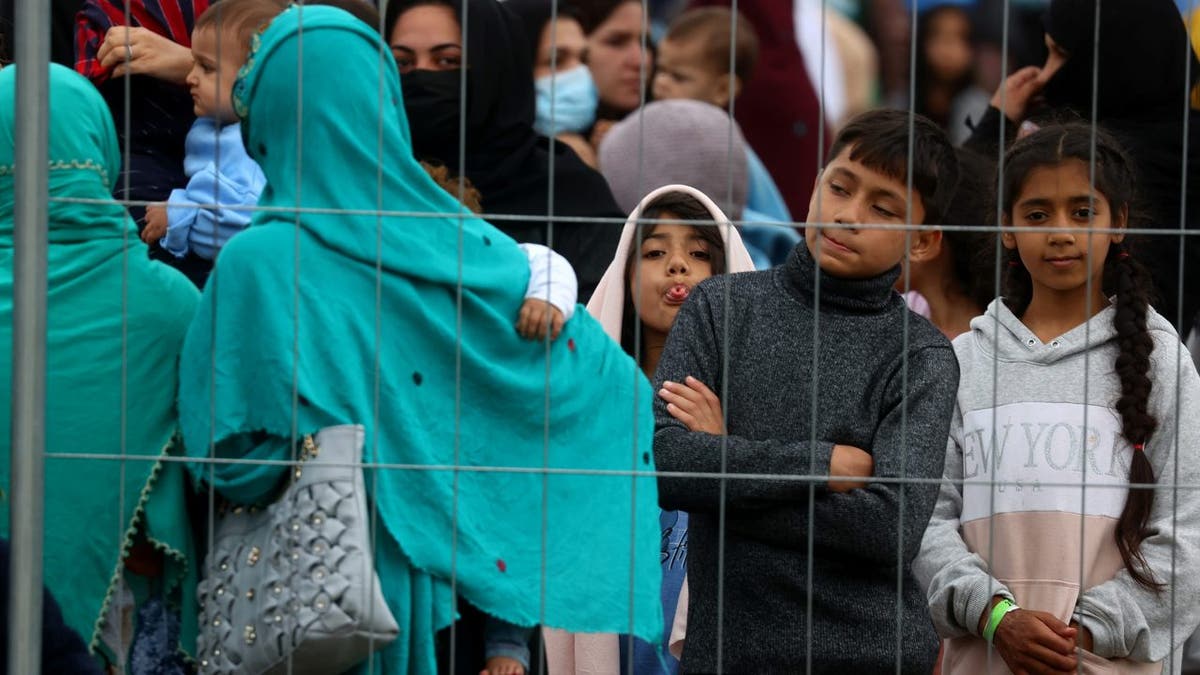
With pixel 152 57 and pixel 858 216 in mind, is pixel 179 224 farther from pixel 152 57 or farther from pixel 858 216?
pixel 858 216

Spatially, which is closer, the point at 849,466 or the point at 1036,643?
the point at 849,466

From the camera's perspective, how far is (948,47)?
7.12 meters

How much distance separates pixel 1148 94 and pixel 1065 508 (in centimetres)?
150

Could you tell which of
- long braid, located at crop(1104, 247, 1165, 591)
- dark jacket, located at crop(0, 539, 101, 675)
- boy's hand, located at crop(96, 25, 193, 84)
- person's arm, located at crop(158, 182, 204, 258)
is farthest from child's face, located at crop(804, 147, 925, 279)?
dark jacket, located at crop(0, 539, 101, 675)

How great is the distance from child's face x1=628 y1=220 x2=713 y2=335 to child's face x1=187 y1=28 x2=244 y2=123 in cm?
92

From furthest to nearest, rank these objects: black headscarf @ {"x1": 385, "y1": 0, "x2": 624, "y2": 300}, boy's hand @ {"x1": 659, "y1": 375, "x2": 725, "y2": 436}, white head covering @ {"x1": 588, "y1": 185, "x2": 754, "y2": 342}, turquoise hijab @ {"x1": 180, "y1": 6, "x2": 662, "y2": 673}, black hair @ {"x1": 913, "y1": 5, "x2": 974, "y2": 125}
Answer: black hair @ {"x1": 913, "y1": 5, "x2": 974, "y2": 125}, black headscarf @ {"x1": 385, "y1": 0, "x2": 624, "y2": 300}, white head covering @ {"x1": 588, "y1": 185, "x2": 754, "y2": 342}, boy's hand @ {"x1": 659, "y1": 375, "x2": 725, "y2": 436}, turquoise hijab @ {"x1": 180, "y1": 6, "x2": 662, "y2": 673}

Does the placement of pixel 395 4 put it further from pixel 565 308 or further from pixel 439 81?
pixel 565 308

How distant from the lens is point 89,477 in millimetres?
3666

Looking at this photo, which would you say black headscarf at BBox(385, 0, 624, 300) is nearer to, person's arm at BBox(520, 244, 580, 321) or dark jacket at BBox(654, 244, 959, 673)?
dark jacket at BBox(654, 244, 959, 673)

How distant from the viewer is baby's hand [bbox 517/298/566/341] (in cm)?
371

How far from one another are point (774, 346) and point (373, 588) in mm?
941

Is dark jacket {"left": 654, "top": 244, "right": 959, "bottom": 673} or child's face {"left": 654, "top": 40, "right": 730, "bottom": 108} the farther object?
child's face {"left": 654, "top": 40, "right": 730, "bottom": 108}

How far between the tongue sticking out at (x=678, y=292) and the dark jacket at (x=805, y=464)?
1.21ft

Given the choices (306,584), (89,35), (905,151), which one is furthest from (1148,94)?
(306,584)
